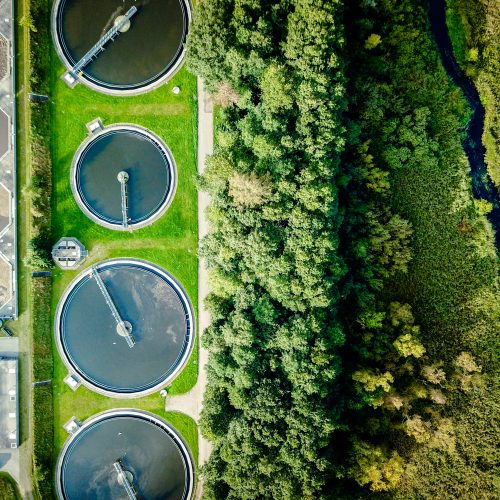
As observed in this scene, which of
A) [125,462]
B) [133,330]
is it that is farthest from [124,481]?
[133,330]

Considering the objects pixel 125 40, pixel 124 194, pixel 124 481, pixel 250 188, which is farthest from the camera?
pixel 125 40

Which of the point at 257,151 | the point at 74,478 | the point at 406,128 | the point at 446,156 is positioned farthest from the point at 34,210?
the point at 446,156

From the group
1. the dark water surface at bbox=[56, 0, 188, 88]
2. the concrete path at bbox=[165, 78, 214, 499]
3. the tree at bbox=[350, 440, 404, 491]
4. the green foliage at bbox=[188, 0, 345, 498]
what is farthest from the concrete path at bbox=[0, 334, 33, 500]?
the tree at bbox=[350, 440, 404, 491]

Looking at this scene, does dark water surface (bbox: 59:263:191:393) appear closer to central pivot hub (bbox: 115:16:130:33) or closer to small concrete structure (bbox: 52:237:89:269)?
small concrete structure (bbox: 52:237:89:269)

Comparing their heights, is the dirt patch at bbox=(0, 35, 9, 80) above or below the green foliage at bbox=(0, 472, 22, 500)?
above

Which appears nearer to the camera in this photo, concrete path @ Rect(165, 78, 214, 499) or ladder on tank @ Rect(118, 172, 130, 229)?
ladder on tank @ Rect(118, 172, 130, 229)

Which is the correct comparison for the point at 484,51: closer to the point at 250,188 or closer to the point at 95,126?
the point at 250,188

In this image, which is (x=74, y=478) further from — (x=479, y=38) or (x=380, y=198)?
(x=479, y=38)
